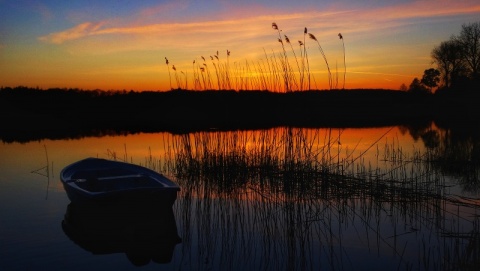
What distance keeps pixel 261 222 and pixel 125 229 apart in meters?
1.77

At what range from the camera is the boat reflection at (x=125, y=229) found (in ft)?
18.2

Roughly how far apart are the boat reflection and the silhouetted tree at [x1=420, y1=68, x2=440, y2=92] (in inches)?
1203

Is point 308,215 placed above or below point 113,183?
below

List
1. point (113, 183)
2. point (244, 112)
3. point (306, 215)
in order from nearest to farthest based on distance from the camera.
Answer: point (306, 215) < point (113, 183) < point (244, 112)

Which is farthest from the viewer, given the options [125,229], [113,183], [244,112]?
[244,112]

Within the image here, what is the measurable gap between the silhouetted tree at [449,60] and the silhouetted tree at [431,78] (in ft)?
1.52

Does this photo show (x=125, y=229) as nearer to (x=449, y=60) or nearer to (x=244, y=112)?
(x=244, y=112)

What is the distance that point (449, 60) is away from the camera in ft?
104

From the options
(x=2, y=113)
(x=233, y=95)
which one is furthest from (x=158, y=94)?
(x=233, y=95)

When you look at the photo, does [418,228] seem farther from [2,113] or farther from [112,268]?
[2,113]

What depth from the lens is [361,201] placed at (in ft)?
22.9

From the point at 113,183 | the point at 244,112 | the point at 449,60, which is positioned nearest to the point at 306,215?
the point at 113,183

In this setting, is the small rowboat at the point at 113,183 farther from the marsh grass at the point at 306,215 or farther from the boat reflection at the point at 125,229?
the marsh grass at the point at 306,215

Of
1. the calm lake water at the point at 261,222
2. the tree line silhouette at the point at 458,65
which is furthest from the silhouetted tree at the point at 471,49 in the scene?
the calm lake water at the point at 261,222
